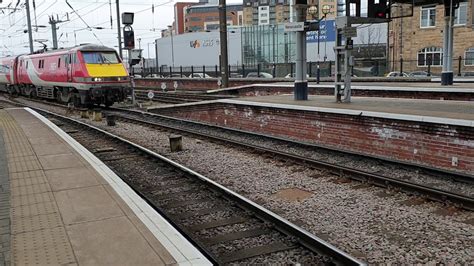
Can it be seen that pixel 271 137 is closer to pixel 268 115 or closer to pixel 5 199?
pixel 268 115

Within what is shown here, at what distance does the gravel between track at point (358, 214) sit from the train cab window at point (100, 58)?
42.0ft

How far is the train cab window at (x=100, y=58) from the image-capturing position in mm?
20703

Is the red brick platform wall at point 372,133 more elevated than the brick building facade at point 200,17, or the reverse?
the brick building facade at point 200,17

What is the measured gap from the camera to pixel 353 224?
599cm

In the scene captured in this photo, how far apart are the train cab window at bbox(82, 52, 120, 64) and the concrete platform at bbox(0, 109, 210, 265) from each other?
12.7m

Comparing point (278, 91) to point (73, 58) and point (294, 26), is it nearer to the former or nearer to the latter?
point (294, 26)

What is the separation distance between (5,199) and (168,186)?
8.98 feet

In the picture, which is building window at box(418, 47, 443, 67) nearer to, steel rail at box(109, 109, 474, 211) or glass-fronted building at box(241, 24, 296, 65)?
glass-fronted building at box(241, 24, 296, 65)

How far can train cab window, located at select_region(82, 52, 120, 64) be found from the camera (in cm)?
2070

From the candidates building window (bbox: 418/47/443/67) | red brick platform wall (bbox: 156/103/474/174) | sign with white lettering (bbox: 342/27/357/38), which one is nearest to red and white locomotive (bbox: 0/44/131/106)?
red brick platform wall (bbox: 156/103/474/174)

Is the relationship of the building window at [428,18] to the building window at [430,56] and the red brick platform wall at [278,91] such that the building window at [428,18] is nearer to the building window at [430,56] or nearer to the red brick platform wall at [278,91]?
the building window at [430,56]

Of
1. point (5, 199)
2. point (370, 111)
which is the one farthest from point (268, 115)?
point (5, 199)

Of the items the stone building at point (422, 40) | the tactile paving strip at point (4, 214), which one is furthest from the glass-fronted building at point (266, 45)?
the tactile paving strip at point (4, 214)

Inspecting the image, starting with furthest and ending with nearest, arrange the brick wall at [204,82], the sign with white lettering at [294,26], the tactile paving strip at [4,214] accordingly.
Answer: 1. the brick wall at [204,82]
2. the sign with white lettering at [294,26]
3. the tactile paving strip at [4,214]
